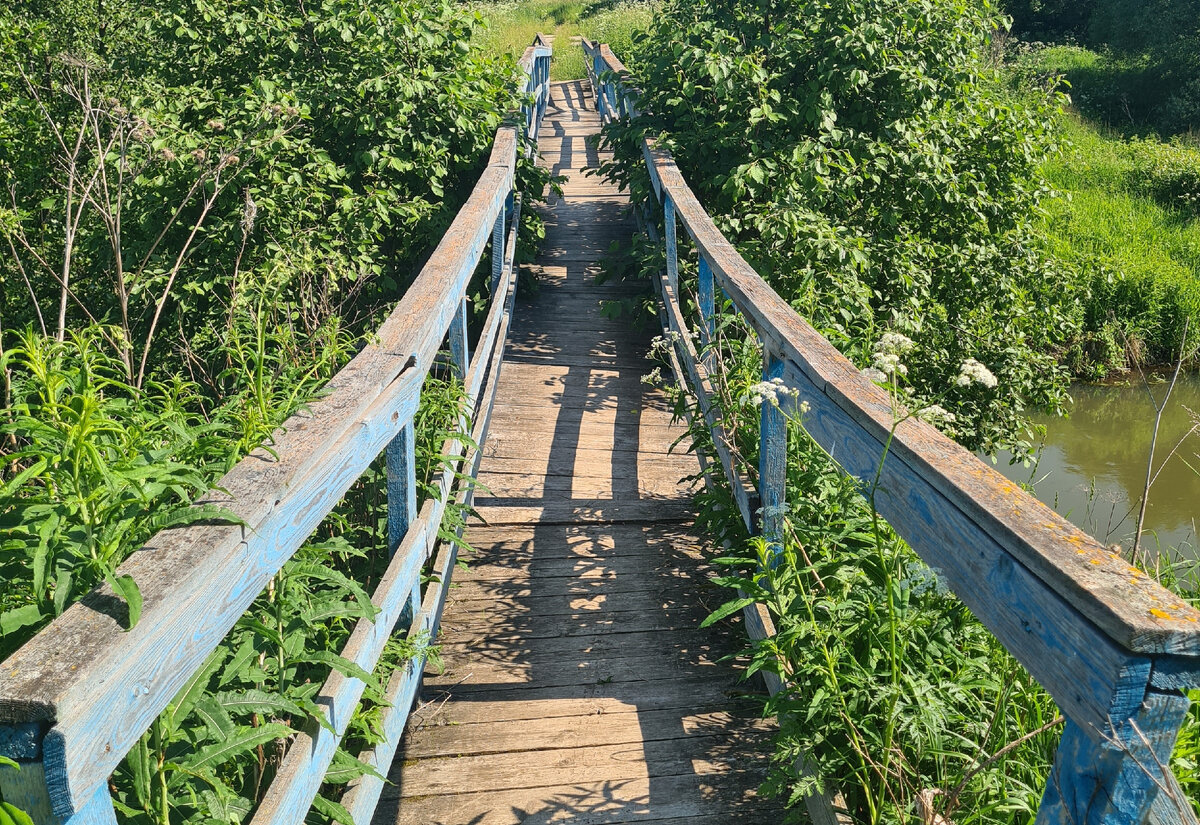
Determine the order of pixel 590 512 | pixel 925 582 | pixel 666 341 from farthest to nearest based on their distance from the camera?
pixel 666 341 → pixel 590 512 → pixel 925 582

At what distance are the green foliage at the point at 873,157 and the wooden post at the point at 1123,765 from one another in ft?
12.7

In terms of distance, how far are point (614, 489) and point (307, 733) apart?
2.81 m

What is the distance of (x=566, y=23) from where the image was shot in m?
33.1

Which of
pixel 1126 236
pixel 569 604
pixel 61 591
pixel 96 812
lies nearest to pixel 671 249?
pixel 569 604

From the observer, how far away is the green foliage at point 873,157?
232 inches

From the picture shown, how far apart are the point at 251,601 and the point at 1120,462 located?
37.8ft

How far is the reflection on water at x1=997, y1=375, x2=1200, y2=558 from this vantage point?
9.42m

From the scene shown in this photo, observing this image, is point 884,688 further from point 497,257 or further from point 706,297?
point 497,257

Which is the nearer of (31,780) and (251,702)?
(31,780)

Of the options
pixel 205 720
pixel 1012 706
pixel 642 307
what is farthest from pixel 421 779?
pixel 642 307

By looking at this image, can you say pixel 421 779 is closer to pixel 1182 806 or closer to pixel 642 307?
pixel 1182 806

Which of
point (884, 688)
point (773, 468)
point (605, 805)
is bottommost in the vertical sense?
point (605, 805)

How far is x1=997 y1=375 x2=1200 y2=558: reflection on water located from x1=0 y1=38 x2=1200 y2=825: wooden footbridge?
533 cm

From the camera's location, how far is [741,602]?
95.9 inches
